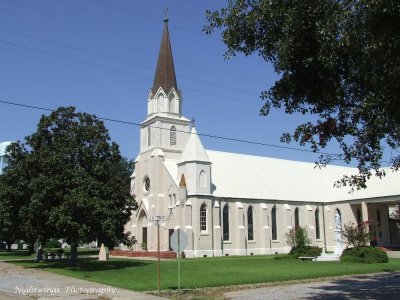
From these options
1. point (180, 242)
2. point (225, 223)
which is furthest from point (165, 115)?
point (180, 242)

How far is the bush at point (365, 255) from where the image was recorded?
31219 mm

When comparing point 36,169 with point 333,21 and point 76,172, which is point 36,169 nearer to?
point 76,172

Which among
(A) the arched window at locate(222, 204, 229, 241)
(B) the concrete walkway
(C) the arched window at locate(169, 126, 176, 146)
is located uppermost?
(C) the arched window at locate(169, 126, 176, 146)

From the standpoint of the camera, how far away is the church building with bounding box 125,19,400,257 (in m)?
46.1

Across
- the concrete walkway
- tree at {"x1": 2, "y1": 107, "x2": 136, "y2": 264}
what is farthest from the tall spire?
the concrete walkway

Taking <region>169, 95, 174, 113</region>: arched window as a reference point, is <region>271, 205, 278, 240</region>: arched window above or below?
below

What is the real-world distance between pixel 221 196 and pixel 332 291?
30.2 m

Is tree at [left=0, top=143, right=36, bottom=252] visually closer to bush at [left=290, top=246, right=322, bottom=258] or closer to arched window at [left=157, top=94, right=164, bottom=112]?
bush at [left=290, top=246, right=322, bottom=258]

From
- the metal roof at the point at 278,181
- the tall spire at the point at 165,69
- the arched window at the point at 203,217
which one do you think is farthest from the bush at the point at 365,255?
the tall spire at the point at 165,69

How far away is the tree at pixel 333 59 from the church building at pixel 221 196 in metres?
34.3

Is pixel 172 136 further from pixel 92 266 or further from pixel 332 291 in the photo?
pixel 332 291

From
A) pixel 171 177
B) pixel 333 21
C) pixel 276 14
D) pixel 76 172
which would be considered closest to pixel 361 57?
pixel 333 21

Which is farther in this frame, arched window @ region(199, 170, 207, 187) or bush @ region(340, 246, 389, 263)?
arched window @ region(199, 170, 207, 187)

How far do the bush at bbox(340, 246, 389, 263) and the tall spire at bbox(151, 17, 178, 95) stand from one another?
28.7 m
